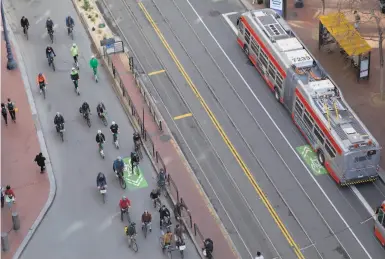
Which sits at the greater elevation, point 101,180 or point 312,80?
point 312,80

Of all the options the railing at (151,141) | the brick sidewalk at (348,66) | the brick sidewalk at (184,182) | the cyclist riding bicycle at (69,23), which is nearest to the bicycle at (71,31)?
the cyclist riding bicycle at (69,23)

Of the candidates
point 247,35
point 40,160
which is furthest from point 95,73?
point 247,35

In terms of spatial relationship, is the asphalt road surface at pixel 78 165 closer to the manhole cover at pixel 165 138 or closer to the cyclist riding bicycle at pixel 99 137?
the cyclist riding bicycle at pixel 99 137

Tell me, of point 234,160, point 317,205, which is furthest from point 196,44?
point 317,205

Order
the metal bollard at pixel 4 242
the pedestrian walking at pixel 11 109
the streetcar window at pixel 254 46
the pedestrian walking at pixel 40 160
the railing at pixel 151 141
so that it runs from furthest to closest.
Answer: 1. the streetcar window at pixel 254 46
2. the pedestrian walking at pixel 11 109
3. the pedestrian walking at pixel 40 160
4. the railing at pixel 151 141
5. the metal bollard at pixel 4 242

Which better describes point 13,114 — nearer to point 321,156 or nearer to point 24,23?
point 24,23

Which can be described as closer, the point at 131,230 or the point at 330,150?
the point at 131,230

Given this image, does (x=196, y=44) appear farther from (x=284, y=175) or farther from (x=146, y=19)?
(x=284, y=175)
